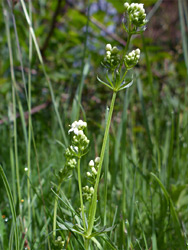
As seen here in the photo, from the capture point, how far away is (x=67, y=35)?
1.73m

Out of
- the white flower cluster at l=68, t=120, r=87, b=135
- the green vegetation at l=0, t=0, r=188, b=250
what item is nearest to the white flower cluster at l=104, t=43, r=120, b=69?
the green vegetation at l=0, t=0, r=188, b=250

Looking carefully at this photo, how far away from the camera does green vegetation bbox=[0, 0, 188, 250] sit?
0.53 meters

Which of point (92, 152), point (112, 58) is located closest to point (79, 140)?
point (112, 58)

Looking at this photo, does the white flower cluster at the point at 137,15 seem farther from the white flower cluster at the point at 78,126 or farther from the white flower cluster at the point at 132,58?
the white flower cluster at the point at 78,126

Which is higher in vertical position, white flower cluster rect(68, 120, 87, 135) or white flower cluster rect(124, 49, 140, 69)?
white flower cluster rect(124, 49, 140, 69)

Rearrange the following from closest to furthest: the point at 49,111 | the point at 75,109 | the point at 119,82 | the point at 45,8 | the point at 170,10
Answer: the point at 119,82, the point at 75,109, the point at 49,111, the point at 45,8, the point at 170,10

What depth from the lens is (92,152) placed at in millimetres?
842

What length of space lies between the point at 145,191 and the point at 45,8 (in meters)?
1.48

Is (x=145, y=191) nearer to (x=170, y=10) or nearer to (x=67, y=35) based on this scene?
(x=67, y=35)

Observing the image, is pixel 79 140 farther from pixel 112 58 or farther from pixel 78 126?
pixel 112 58

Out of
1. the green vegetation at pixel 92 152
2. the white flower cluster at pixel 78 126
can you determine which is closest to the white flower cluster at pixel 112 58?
the green vegetation at pixel 92 152

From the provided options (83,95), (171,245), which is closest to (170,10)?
(83,95)

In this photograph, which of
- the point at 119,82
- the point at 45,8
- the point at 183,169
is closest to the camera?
the point at 119,82

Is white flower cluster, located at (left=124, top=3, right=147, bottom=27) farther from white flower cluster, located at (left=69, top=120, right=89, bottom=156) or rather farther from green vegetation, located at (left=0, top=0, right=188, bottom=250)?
white flower cluster, located at (left=69, top=120, right=89, bottom=156)
